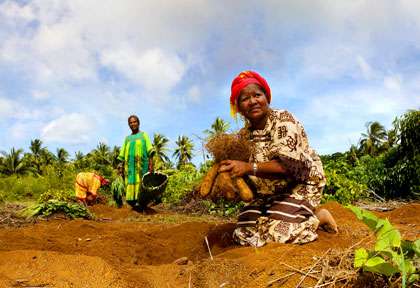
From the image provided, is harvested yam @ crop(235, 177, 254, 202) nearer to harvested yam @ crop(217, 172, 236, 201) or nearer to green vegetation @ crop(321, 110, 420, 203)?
harvested yam @ crop(217, 172, 236, 201)

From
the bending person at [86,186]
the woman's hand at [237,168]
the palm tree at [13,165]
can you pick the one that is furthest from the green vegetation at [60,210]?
the palm tree at [13,165]

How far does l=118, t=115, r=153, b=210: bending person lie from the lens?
8.75m

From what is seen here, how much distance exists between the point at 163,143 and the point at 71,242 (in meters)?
44.8

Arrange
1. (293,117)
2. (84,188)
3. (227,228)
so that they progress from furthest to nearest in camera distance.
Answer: (84,188) < (227,228) < (293,117)

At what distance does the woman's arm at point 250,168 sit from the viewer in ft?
9.73

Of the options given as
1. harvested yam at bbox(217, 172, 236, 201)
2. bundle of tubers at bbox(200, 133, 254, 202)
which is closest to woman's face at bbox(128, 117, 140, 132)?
bundle of tubers at bbox(200, 133, 254, 202)

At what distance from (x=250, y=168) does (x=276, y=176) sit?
0.81ft

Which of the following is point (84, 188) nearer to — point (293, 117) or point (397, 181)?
point (397, 181)

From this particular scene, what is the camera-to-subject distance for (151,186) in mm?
8547

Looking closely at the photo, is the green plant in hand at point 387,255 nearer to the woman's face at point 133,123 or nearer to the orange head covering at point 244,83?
the orange head covering at point 244,83

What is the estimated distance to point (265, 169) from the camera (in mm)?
3023

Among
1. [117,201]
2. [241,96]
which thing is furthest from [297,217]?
[117,201]

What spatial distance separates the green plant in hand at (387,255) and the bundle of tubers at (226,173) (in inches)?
51.8

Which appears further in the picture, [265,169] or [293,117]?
[293,117]
